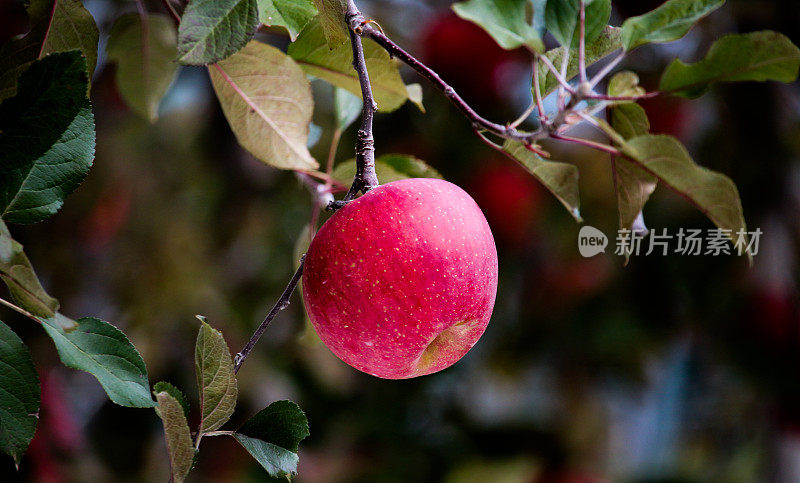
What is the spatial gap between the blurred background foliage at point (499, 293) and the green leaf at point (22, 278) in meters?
0.87

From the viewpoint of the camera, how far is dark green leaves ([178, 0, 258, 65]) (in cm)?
38

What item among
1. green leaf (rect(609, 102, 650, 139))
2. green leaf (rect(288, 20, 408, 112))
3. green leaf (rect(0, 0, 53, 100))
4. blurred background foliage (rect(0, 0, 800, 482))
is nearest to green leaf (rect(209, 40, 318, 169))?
green leaf (rect(288, 20, 408, 112))

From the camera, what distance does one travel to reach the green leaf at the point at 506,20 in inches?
16.2

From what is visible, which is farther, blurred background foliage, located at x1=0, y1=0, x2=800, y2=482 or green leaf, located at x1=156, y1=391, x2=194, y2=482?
blurred background foliage, located at x1=0, y1=0, x2=800, y2=482

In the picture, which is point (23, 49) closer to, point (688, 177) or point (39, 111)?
point (39, 111)

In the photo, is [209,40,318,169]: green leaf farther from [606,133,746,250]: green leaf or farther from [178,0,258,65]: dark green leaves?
[606,133,746,250]: green leaf

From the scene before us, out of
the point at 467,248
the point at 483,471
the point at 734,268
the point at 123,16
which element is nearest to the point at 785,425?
the point at 734,268

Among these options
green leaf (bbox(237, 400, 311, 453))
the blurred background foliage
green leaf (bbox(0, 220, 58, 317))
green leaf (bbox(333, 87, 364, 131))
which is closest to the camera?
green leaf (bbox(0, 220, 58, 317))

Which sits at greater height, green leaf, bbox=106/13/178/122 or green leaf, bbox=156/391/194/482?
green leaf, bbox=106/13/178/122

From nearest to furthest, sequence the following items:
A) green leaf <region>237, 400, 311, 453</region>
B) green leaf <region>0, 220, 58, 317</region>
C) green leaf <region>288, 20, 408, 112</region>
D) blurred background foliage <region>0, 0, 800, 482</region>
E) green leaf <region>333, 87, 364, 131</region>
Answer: green leaf <region>0, 220, 58, 317</region> < green leaf <region>237, 400, 311, 453</region> < green leaf <region>288, 20, 408, 112</region> < green leaf <region>333, 87, 364, 131</region> < blurred background foliage <region>0, 0, 800, 482</region>

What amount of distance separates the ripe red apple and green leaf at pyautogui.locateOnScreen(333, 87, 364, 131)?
0.23 m

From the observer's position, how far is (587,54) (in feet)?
1.65

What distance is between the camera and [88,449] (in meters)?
1.26

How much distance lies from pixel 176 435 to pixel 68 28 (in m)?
0.30
